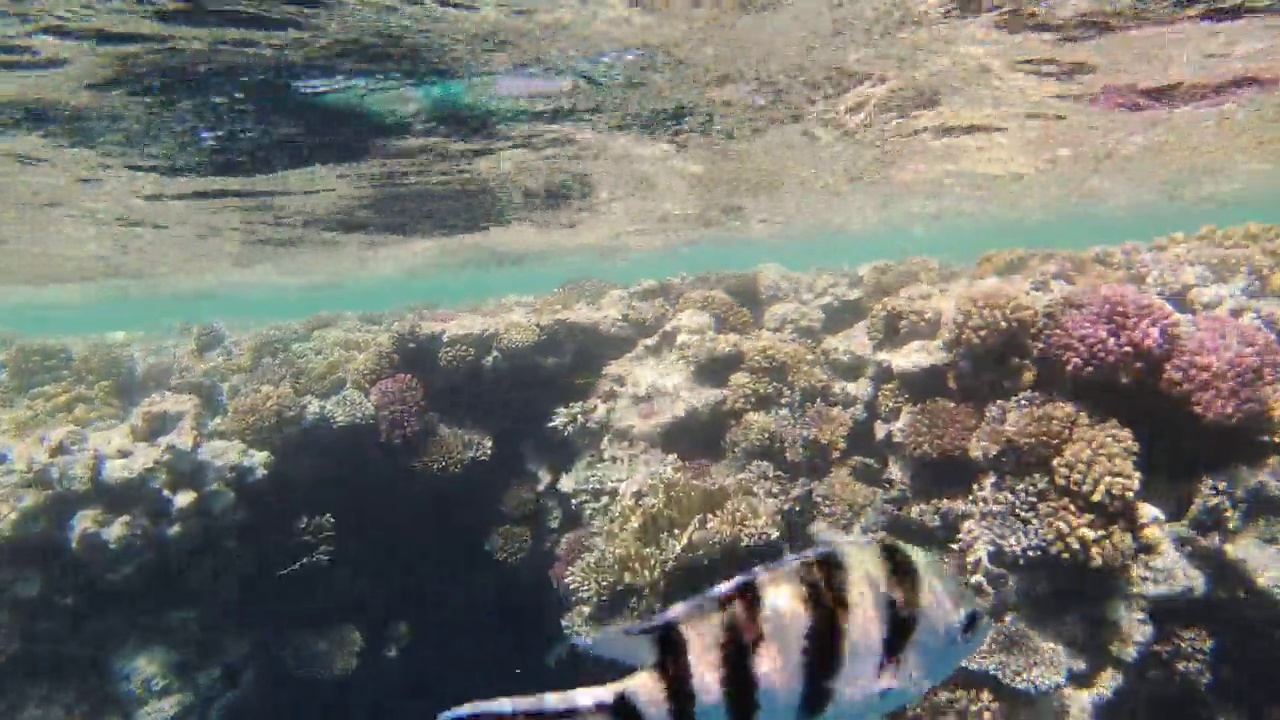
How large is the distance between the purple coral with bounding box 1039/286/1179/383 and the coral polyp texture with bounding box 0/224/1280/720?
3 centimetres

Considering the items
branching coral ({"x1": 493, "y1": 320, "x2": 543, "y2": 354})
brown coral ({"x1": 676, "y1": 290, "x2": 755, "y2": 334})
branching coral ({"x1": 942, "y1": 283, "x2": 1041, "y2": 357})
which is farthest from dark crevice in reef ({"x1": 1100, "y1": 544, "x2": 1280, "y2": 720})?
branching coral ({"x1": 493, "y1": 320, "x2": 543, "y2": 354})

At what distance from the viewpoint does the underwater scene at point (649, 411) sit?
6.14m

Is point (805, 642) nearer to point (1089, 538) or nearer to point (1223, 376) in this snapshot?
point (1089, 538)

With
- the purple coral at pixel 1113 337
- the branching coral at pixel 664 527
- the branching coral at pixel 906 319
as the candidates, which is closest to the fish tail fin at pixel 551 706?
the branching coral at pixel 664 527

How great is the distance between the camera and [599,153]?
15172 mm

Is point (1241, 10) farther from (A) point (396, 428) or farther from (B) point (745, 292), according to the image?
(A) point (396, 428)

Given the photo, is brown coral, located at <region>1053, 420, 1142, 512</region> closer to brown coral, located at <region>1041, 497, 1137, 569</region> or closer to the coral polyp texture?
the coral polyp texture

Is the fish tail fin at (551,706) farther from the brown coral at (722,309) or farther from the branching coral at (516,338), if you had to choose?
the brown coral at (722,309)

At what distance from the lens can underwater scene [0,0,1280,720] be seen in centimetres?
614

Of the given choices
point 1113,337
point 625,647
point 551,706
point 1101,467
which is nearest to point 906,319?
point 1113,337

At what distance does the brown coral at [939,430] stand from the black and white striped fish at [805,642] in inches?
222

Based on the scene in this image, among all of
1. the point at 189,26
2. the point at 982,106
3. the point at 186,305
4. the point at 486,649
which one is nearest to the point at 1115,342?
the point at 982,106

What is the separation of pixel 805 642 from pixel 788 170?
17708mm

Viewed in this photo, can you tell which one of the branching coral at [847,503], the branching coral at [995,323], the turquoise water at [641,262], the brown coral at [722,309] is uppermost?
the branching coral at [995,323]
